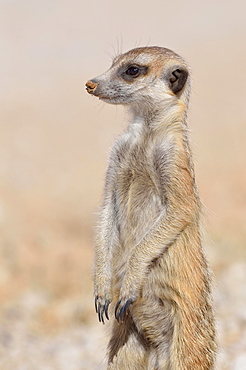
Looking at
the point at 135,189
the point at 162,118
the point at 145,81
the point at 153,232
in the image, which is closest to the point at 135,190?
the point at 135,189

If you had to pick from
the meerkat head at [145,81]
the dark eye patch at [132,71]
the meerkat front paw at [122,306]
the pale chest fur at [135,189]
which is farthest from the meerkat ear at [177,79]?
the meerkat front paw at [122,306]

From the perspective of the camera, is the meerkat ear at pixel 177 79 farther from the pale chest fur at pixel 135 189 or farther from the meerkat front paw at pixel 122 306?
the meerkat front paw at pixel 122 306

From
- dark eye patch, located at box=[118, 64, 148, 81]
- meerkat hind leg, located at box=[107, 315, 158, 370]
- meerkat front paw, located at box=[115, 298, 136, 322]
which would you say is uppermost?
dark eye patch, located at box=[118, 64, 148, 81]

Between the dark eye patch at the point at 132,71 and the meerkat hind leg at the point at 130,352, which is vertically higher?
the dark eye patch at the point at 132,71

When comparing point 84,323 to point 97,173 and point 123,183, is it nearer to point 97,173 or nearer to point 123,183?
point 123,183

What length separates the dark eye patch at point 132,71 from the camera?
332 centimetres

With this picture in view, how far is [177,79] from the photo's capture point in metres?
3.29

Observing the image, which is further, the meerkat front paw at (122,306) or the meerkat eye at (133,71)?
the meerkat eye at (133,71)

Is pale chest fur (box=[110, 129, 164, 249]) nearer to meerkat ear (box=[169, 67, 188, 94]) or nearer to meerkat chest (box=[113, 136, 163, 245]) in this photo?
meerkat chest (box=[113, 136, 163, 245])

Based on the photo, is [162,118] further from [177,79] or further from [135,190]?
[135,190]

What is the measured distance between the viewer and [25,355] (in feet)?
17.9

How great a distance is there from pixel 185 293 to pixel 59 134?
31.3 feet

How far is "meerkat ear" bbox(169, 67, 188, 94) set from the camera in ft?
10.8

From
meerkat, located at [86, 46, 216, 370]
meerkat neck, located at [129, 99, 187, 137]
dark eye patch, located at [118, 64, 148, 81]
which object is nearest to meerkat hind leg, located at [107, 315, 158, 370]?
meerkat, located at [86, 46, 216, 370]
